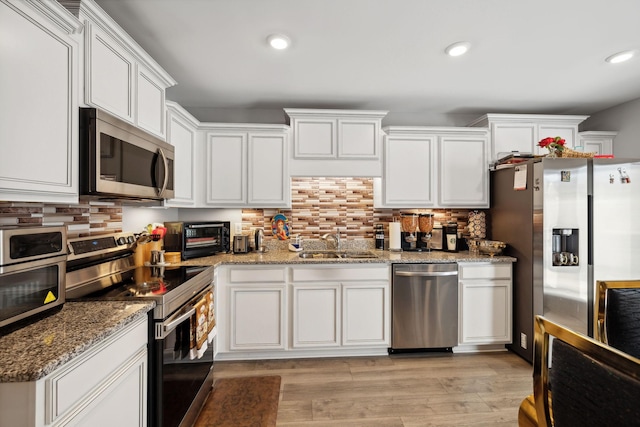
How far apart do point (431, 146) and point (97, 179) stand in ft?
9.42

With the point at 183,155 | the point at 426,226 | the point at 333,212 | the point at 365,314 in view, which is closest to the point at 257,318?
the point at 365,314

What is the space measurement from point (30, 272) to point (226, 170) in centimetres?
198

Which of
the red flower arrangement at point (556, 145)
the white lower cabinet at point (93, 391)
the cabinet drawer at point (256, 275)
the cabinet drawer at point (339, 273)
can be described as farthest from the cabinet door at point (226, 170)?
the red flower arrangement at point (556, 145)

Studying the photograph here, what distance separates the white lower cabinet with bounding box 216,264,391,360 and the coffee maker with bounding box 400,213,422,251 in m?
0.63

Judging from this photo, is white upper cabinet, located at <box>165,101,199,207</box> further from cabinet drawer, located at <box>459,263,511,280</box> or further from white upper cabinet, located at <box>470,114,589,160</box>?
white upper cabinet, located at <box>470,114,589,160</box>

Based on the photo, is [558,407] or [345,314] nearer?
[558,407]

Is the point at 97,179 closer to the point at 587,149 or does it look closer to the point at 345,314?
the point at 345,314

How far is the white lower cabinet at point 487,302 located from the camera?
9.15 feet

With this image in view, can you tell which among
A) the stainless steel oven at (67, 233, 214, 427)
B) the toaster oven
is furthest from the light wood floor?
the toaster oven

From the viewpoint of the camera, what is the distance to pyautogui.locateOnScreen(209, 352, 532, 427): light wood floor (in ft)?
6.35

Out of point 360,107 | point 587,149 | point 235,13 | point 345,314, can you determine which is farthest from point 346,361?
point 587,149

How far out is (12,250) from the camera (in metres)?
1.04

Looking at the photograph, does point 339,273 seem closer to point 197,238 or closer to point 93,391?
point 197,238

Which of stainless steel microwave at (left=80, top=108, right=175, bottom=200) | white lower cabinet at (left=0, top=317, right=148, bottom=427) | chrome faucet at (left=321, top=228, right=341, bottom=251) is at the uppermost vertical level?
stainless steel microwave at (left=80, top=108, right=175, bottom=200)
